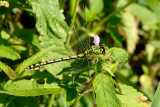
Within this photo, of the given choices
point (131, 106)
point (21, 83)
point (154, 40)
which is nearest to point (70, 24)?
point (21, 83)

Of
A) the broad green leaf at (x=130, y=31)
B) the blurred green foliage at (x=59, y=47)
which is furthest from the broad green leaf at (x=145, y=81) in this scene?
the broad green leaf at (x=130, y=31)

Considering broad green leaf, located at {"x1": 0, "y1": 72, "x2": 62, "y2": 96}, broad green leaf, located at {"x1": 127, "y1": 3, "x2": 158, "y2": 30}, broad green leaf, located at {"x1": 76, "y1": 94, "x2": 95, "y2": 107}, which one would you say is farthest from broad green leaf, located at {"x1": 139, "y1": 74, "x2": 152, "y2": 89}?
broad green leaf, located at {"x1": 0, "y1": 72, "x2": 62, "y2": 96}

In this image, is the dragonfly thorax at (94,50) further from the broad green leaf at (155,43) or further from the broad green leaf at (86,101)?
the broad green leaf at (155,43)

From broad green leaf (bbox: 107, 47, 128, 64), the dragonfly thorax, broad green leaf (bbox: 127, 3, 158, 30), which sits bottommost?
broad green leaf (bbox: 107, 47, 128, 64)

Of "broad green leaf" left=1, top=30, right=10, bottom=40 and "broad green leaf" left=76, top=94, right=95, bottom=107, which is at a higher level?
"broad green leaf" left=1, top=30, right=10, bottom=40

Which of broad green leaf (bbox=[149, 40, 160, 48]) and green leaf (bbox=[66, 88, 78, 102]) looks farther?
broad green leaf (bbox=[149, 40, 160, 48])

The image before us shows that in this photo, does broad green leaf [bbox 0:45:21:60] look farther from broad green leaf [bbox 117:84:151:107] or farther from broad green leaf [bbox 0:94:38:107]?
broad green leaf [bbox 117:84:151:107]

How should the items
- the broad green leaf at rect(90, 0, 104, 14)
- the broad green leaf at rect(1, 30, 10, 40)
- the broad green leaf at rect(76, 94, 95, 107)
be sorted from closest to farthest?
the broad green leaf at rect(1, 30, 10, 40), the broad green leaf at rect(76, 94, 95, 107), the broad green leaf at rect(90, 0, 104, 14)

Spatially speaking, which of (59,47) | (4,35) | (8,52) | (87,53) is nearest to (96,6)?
(59,47)
